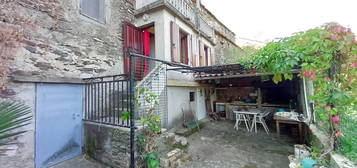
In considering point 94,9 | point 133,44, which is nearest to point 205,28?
point 133,44

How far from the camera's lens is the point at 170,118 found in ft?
18.7

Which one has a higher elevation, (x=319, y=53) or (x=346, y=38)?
(x=346, y=38)

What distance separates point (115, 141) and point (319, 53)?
409 cm

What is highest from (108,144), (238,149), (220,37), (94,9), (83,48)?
(220,37)

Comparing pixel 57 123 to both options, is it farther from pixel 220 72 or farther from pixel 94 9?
pixel 220 72

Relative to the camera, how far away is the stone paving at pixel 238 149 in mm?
3738

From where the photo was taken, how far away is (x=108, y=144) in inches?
124

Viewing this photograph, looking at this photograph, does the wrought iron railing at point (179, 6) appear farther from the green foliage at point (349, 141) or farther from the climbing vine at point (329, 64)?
the green foliage at point (349, 141)

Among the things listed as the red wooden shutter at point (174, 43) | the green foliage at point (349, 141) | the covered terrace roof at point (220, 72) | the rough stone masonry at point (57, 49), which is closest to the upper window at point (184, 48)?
the covered terrace roof at point (220, 72)

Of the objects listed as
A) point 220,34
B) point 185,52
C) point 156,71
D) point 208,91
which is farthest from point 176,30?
point 220,34

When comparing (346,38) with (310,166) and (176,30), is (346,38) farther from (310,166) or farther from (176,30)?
(176,30)

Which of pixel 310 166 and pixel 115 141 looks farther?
pixel 115 141

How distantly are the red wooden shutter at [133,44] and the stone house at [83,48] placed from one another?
146 millimetres

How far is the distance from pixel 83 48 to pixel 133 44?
194 centimetres
